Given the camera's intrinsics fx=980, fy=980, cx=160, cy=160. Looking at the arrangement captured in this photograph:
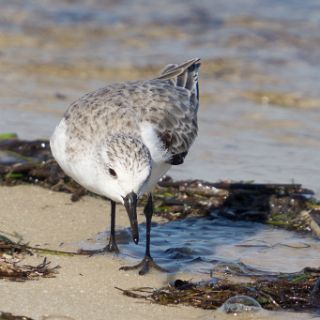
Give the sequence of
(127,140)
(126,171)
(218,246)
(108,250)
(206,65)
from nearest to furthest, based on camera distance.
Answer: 1. (126,171)
2. (127,140)
3. (108,250)
4. (218,246)
5. (206,65)

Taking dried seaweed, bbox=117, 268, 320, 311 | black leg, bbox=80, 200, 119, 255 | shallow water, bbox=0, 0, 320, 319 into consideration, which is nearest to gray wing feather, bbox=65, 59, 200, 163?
black leg, bbox=80, 200, 119, 255

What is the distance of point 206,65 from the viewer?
994 cm

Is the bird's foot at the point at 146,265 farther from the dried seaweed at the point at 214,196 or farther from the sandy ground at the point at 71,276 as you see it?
the dried seaweed at the point at 214,196

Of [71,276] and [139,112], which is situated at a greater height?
[139,112]

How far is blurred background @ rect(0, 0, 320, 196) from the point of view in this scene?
286 inches

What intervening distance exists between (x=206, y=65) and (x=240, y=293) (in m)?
5.84

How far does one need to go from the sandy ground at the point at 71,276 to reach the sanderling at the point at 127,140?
20cm

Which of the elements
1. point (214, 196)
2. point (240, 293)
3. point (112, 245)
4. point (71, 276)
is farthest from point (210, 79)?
point (240, 293)

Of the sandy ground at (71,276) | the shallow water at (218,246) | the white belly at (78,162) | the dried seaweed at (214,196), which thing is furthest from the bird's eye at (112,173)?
the dried seaweed at (214,196)

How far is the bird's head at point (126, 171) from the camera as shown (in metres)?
4.47

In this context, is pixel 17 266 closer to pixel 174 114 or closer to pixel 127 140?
pixel 127 140

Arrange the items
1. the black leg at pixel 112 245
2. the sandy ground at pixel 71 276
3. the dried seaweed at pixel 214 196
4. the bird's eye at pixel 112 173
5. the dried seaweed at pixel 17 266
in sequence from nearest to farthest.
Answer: the sandy ground at pixel 71 276
the dried seaweed at pixel 17 266
the bird's eye at pixel 112 173
the black leg at pixel 112 245
the dried seaweed at pixel 214 196

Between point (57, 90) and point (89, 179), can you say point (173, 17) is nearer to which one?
point (57, 90)

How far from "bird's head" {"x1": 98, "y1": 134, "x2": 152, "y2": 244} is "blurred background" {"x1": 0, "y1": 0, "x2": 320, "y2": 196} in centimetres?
195
